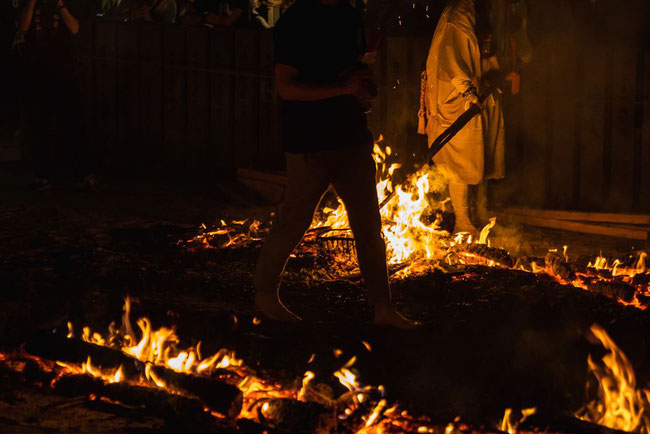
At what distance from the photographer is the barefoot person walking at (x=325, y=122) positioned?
503 centimetres

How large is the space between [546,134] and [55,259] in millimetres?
5314

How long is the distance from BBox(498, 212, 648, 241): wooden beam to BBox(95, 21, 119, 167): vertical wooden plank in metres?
5.71

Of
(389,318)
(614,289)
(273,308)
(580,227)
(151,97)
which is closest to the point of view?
(389,318)

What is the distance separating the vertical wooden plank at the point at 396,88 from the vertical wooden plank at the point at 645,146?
253 centimetres

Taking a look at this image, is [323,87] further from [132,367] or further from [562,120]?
[562,120]

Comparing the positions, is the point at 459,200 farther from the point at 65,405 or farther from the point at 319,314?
the point at 65,405

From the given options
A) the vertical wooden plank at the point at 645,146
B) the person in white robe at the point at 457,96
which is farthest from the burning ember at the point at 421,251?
the vertical wooden plank at the point at 645,146

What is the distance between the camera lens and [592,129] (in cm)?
919

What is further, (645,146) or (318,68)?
(645,146)

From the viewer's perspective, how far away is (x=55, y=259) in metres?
7.05

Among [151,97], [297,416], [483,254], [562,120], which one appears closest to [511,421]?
[297,416]

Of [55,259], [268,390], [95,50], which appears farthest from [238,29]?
[268,390]

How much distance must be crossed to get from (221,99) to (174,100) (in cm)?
72

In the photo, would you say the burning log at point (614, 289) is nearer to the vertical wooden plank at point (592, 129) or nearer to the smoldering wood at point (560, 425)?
the smoldering wood at point (560, 425)
